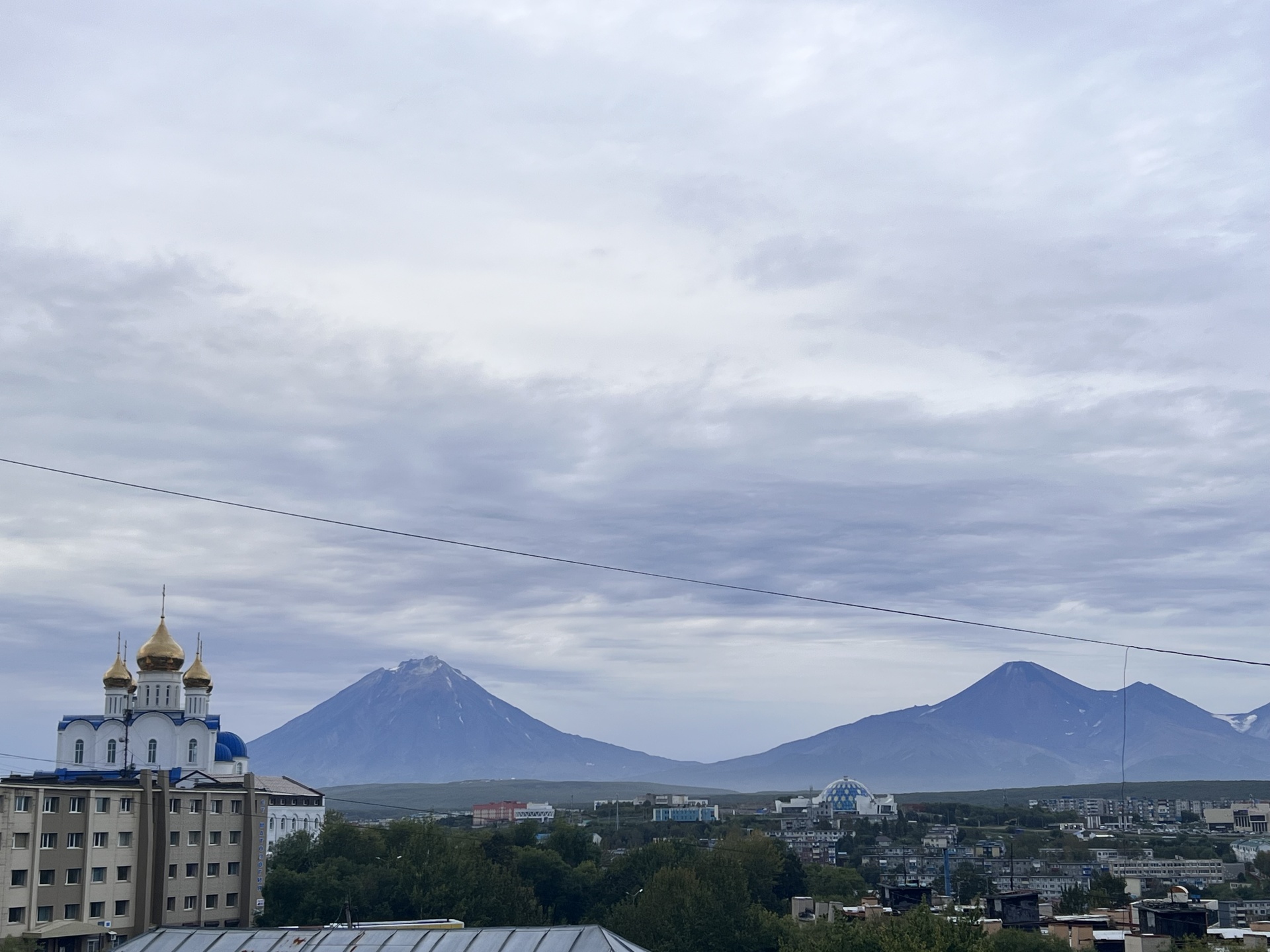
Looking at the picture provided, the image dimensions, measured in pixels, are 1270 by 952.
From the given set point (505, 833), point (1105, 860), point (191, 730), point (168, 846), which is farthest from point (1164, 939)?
point (1105, 860)

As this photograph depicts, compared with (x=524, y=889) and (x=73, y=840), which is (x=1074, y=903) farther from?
(x=73, y=840)

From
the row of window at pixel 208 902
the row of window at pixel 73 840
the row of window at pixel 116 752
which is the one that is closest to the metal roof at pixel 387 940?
the row of window at pixel 73 840

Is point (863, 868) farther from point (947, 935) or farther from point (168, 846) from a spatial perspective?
point (947, 935)

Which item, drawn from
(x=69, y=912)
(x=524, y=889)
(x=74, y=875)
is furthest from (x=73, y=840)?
(x=524, y=889)

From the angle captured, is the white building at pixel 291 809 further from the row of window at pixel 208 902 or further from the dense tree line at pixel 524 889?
the row of window at pixel 208 902

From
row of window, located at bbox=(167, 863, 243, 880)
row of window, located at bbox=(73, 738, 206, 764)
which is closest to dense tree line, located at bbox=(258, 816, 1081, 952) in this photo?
row of window, located at bbox=(167, 863, 243, 880)

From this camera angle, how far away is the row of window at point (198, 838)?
88.8m

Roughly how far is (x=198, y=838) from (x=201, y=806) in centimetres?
220

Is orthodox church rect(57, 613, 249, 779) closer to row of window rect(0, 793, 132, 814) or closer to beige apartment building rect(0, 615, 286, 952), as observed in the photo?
beige apartment building rect(0, 615, 286, 952)

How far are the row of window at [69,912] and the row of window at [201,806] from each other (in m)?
6.87

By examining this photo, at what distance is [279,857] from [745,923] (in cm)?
3782

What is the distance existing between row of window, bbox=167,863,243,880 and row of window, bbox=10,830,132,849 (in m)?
4.68

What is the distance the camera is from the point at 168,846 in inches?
3433

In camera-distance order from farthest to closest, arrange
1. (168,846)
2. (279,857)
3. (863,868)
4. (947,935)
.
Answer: (863,868) → (279,857) → (168,846) → (947,935)
